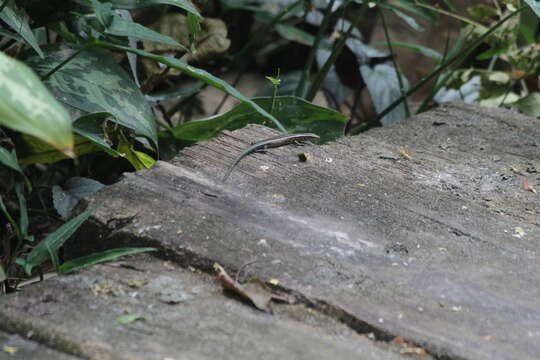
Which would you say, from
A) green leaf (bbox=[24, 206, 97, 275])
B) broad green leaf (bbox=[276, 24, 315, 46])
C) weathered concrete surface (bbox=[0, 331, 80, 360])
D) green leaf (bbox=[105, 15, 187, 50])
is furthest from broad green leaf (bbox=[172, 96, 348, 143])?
broad green leaf (bbox=[276, 24, 315, 46])

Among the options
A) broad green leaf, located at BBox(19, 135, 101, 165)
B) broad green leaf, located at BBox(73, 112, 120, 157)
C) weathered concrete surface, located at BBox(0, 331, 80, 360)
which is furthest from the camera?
broad green leaf, located at BBox(19, 135, 101, 165)

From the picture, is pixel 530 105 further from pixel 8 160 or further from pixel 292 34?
pixel 8 160

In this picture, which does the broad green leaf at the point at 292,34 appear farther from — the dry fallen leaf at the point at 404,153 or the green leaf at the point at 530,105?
the dry fallen leaf at the point at 404,153

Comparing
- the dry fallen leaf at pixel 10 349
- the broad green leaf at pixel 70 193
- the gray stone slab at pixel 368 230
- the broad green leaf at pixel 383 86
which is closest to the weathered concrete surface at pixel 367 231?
the gray stone slab at pixel 368 230

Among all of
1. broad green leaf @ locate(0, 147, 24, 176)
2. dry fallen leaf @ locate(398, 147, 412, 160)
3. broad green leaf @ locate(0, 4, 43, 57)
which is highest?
broad green leaf @ locate(0, 4, 43, 57)

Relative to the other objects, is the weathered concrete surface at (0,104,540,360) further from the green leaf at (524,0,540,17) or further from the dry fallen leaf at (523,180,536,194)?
the green leaf at (524,0,540,17)
